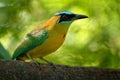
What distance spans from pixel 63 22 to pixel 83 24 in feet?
2.55

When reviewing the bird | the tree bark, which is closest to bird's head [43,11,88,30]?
the bird

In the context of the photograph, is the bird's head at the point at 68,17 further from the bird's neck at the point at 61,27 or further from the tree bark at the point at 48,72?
the tree bark at the point at 48,72

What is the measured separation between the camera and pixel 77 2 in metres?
3.87

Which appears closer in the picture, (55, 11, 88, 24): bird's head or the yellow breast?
the yellow breast

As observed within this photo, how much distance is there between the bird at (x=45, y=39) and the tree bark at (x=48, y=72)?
0.93 ft

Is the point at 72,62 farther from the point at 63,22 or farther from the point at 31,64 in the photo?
the point at 31,64

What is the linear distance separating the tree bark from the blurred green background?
78 cm

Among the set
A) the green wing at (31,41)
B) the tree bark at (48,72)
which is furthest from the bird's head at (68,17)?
the tree bark at (48,72)

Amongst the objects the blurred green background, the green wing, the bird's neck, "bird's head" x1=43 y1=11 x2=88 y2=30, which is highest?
"bird's head" x1=43 y1=11 x2=88 y2=30

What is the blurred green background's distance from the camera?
3641 millimetres

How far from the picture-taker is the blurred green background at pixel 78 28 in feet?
11.9

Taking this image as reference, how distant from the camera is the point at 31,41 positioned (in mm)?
3094

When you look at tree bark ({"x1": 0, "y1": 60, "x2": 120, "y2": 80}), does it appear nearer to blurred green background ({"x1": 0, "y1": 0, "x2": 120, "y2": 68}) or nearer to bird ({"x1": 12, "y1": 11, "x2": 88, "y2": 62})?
bird ({"x1": 12, "y1": 11, "x2": 88, "y2": 62})

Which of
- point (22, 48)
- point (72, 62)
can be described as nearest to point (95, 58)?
point (72, 62)
